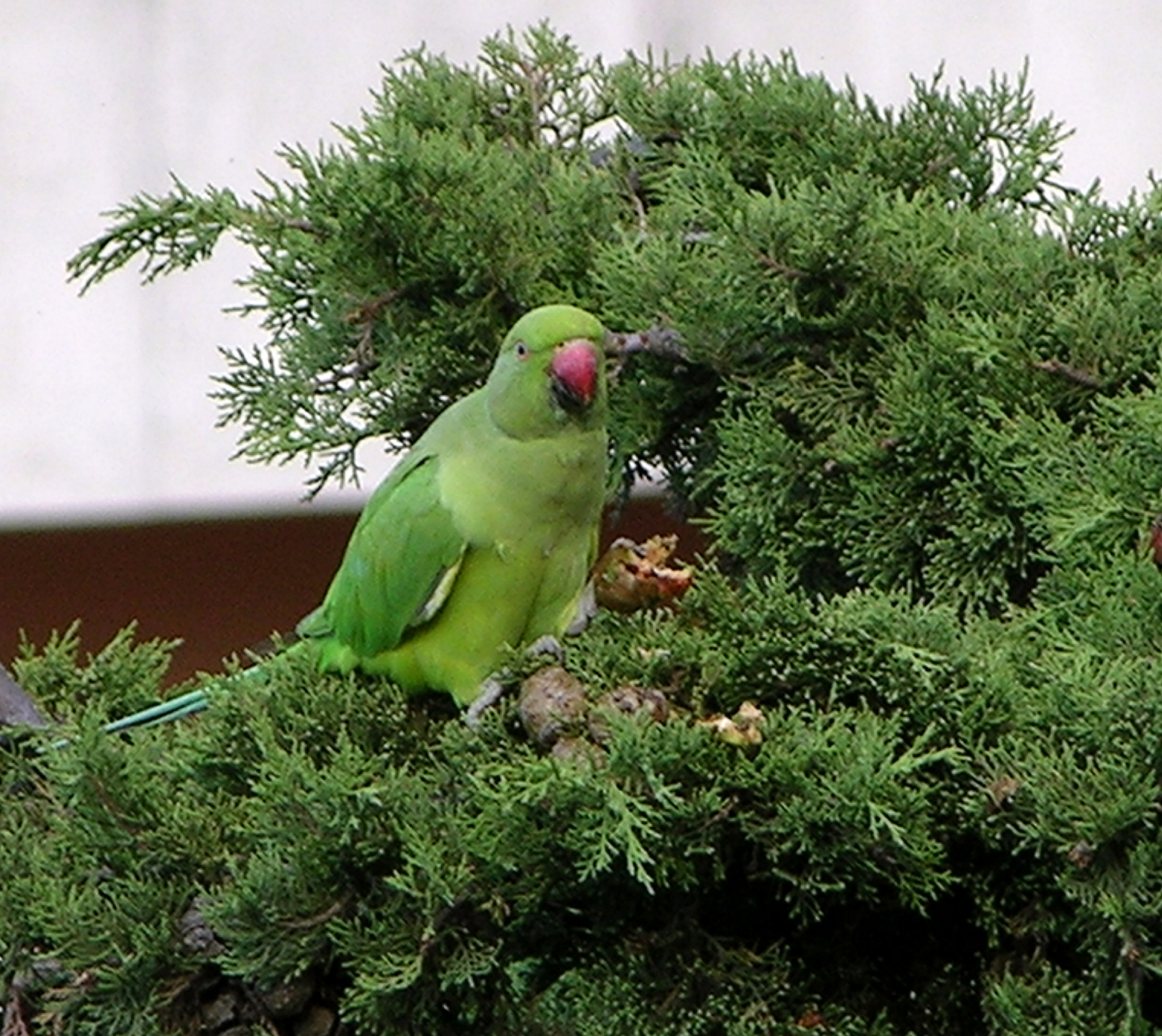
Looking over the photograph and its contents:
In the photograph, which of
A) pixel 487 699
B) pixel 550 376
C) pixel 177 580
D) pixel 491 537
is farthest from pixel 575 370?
pixel 177 580

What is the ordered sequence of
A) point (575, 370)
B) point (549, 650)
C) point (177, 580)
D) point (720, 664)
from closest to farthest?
1. point (720, 664)
2. point (549, 650)
3. point (575, 370)
4. point (177, 580)

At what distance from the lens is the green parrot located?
1230 millimetres

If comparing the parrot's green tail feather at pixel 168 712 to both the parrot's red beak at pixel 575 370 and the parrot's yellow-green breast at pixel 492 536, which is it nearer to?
the parrot's yellow-green breast at pixel 492 536

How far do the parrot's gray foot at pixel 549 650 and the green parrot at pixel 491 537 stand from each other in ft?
0.42

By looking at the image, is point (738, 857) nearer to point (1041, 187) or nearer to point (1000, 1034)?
point (1000, 1034)

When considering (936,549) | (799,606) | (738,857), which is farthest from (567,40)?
(738,857)

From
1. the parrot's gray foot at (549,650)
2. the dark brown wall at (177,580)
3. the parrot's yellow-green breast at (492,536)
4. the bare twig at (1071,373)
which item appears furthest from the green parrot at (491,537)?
the dark brown wall at (177,580)

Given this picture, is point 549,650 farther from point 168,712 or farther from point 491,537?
point 168,712

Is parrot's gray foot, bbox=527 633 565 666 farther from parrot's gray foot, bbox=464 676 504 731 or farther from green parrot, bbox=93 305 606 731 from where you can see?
green parrot, bbox=93 305 606 731

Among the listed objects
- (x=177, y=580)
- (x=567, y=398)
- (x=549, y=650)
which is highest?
(x=567, y=398)

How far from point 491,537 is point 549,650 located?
184 mm

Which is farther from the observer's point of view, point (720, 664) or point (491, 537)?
point (491, 537)

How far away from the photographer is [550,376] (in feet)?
4.05

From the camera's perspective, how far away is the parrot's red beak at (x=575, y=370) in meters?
1.22
